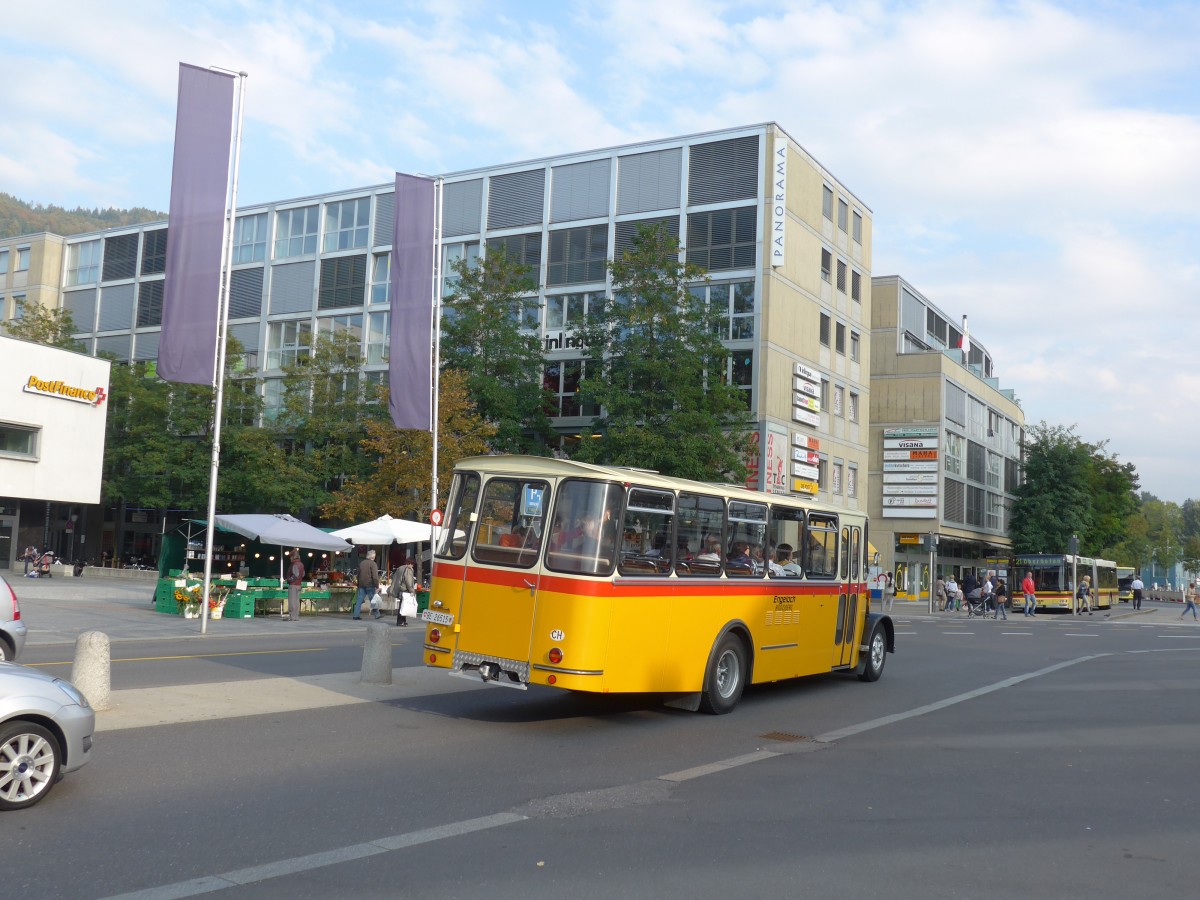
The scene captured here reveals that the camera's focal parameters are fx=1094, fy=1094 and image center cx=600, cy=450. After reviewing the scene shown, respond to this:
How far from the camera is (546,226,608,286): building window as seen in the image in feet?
165

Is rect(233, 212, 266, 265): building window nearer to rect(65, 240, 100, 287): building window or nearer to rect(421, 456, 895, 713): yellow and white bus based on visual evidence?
rect(65, 240, 100, 287): building window

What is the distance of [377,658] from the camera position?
13648mm

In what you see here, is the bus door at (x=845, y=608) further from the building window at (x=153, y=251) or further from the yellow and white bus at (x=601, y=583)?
the building window at (x=153, y=251)

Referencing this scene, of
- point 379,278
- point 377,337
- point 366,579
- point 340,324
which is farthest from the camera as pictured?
point 340,324

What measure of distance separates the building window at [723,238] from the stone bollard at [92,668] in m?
38.7

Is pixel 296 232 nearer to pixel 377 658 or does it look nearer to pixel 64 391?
pixel 64 391

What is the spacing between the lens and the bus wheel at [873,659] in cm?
1600

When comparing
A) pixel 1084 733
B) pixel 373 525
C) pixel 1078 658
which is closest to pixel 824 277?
pixel 373 525

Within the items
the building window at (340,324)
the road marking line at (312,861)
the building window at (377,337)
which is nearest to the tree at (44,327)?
the building window at (340,324)

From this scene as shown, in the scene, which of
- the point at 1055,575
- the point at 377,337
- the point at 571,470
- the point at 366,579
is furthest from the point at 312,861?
the point at 1055,575

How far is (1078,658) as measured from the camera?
22016mm

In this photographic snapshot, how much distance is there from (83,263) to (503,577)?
64501 millimetres

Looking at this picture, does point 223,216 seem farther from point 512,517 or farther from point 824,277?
point 824,277

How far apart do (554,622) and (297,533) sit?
20.8 meters
